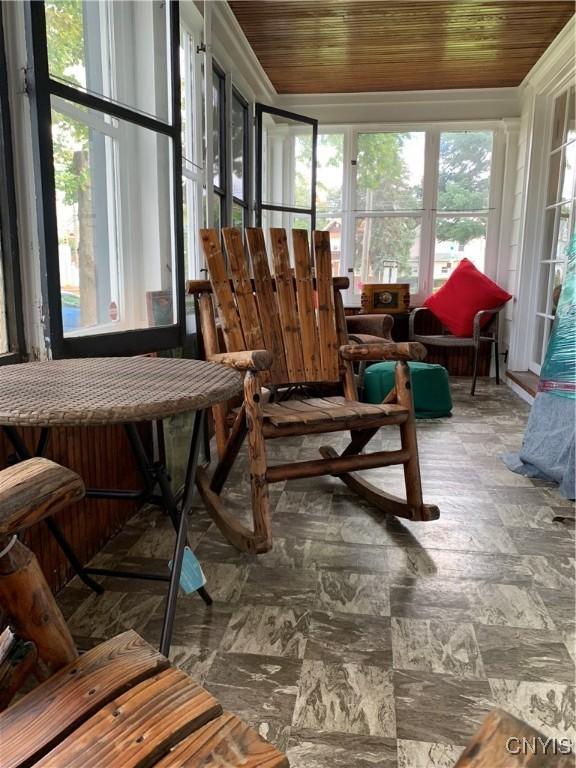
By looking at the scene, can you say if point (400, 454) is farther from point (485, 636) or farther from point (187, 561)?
point (187, 561)

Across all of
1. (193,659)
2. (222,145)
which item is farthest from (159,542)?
(222,145)

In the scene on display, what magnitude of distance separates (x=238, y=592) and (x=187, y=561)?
226 mm

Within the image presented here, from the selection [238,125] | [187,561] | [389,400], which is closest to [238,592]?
[187,561]

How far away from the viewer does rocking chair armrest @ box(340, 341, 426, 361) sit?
1.90m

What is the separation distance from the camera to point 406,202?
5.26 meters

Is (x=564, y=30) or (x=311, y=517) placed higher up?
(x=564, y=30)

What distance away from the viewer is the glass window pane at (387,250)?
5.31 meters

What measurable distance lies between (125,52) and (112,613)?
1.98 meters

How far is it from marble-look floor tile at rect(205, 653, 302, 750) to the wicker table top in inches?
24.7

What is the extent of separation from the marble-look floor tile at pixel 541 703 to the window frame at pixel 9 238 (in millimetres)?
1470

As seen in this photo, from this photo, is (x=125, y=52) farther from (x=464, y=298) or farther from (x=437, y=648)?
(x=464, y=298)

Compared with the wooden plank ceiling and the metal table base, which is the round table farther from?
the wooden plank ceiling

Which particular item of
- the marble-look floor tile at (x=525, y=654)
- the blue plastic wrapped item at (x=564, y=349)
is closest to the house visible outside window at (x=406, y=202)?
the blue plastic wrapped item at (x=564, y=349)

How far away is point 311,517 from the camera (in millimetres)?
2084
